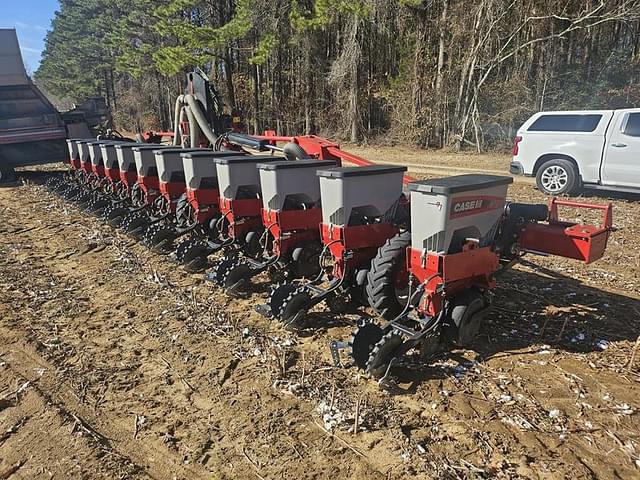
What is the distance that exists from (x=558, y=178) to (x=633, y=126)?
1652mm

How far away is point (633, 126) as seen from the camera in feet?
29.5

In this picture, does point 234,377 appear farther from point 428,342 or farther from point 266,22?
point 266,22

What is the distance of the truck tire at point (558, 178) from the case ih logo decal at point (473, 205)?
7.10 m

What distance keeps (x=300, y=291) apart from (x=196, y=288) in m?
1.72

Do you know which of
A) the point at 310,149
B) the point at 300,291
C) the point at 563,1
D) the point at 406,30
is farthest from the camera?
the point at 406,30

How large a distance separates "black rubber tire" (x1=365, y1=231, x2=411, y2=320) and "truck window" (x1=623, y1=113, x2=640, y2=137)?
7.14m

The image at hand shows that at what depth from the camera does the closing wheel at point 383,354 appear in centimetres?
342

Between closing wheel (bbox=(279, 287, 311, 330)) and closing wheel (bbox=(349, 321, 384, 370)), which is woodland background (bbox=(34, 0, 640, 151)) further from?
closing wheel (bbox=(349, 321, 384, 370))

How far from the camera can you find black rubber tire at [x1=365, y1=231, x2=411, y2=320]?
414cm

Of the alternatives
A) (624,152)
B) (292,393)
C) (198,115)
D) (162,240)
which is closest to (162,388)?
(292,393)

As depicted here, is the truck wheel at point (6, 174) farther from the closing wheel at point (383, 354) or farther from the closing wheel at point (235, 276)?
the closing wheel at point (383, 354)

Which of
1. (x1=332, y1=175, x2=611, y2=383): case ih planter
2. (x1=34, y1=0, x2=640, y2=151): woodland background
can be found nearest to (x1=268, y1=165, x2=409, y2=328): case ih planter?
(x1=332, y1=175, x2=611, y2=383): case ih planter

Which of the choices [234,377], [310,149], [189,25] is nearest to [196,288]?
[234,377]

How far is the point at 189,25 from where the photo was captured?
2119 centimetres
